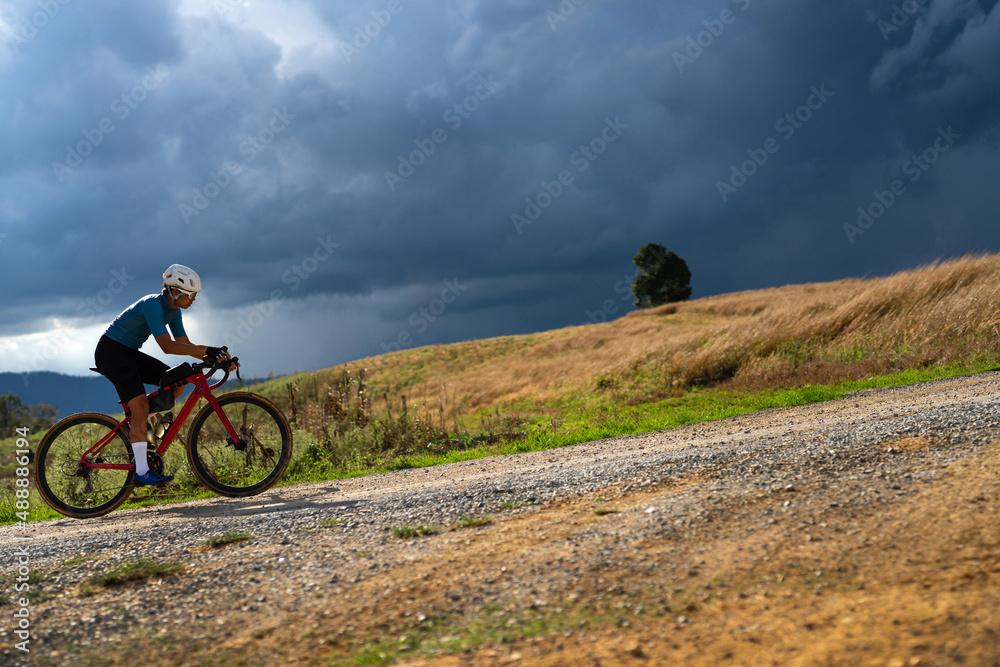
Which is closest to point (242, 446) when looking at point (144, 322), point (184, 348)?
point (184, 348)

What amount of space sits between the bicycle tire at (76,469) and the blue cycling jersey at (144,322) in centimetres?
112

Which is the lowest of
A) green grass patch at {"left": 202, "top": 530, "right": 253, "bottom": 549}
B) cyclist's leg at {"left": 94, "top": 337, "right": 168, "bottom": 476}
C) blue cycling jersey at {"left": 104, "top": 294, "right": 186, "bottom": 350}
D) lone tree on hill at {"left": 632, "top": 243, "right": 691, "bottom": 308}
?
green grass patch at {"left": 202, "top": 530, "right": 253, "bottom": 549}

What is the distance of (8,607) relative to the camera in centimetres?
441

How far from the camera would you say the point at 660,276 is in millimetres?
65625

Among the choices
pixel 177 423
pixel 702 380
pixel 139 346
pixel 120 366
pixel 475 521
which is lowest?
pixel 475 521

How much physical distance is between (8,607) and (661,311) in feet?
145

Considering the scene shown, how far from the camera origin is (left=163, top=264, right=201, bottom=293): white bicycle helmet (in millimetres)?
7598

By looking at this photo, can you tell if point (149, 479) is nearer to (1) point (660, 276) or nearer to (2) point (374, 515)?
(2) point (374, 515)

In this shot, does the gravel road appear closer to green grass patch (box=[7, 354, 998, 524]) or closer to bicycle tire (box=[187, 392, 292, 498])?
bicycle tire (box=[187, 392, 292, 498])

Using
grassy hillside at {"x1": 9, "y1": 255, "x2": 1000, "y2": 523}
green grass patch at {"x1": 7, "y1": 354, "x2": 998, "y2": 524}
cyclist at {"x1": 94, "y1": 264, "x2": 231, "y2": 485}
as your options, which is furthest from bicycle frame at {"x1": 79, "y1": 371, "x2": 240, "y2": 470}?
grassy hillside at {"x1": 9, "y1": 255, "x2": 1000, "y2": 523}

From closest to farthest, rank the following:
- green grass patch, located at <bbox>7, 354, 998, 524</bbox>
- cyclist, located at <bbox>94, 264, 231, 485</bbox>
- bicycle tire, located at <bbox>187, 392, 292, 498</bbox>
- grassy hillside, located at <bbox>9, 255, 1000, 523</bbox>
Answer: cyclist, located at <bbox>94, 264, 231, 485</bbox> < bicycle tire, located at <bbox>187, 392, 292, 498</bbox> < green grass patch, located at <bbox>7, 354, 998, 524</bbox> < grassy hillside, located at <bbox>9, 255, 1000, 523</bbox>

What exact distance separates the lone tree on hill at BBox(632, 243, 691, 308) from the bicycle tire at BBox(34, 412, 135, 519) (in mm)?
60599

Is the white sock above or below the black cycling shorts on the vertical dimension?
below

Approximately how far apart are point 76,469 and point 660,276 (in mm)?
Answer: 61710
